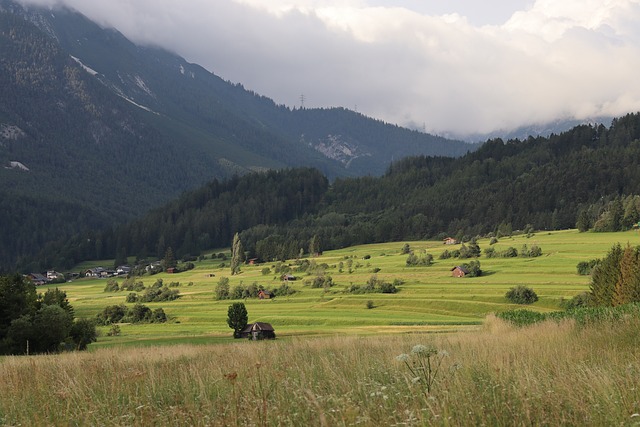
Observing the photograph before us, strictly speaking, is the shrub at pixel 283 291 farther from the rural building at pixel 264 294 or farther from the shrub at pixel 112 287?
the shrub at pixel 112 287

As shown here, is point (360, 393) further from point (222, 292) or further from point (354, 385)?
point (222, 292)

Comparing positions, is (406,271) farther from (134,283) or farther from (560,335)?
(560,335)

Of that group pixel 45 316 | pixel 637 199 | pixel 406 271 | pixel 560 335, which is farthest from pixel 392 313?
pixel 637 199

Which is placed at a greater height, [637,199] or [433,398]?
[637,199]

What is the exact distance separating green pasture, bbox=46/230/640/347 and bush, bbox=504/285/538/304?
3.80 feet

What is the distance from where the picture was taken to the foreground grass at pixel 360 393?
7.48m

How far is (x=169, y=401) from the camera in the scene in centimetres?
1047

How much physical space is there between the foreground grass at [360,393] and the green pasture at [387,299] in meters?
45.9

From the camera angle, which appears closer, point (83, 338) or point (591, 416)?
point (591, 416)

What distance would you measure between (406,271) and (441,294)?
2917 centimetres

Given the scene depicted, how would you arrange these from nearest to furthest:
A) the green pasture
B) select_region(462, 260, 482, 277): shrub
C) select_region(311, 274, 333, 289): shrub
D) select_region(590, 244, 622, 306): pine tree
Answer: select_region(590, 244, 622, 306): pine tree, the green pasture, select_region(462, 260, 482, 277): shrub, select_region(311, 274, 333, 289): shrub

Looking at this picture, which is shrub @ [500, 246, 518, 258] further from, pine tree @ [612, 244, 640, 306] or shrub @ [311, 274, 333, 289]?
pine tree @ [612, 244, 640, 306]

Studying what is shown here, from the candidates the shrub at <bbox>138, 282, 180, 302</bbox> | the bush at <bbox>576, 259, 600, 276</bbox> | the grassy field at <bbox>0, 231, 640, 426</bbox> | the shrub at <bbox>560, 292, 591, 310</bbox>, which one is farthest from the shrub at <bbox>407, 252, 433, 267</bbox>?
the grassy field at <bbox>0, 231, 640, 426</bbox>

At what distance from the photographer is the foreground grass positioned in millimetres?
7480
